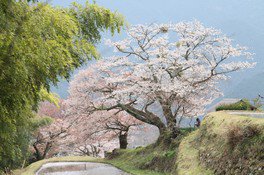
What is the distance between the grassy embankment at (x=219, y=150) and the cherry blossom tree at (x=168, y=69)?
2.80 metres

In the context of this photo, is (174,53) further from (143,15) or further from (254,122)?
(143,15)

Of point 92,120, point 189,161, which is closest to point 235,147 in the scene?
point 189,161

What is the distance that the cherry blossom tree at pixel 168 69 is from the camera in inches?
800

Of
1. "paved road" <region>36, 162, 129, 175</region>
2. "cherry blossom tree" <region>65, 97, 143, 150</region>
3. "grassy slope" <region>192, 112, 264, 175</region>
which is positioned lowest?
"grassy slope" <region>192, 112, 264, 175</region>

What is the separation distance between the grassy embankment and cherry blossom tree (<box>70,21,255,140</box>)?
9.20 ft

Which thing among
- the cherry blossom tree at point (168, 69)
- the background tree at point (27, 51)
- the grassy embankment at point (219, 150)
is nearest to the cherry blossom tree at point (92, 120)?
the cherry blossom tree at point (168, 69)

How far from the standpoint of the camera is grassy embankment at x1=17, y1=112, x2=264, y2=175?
28.1 ft

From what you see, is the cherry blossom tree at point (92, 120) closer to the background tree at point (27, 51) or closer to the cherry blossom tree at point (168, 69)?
the cherry blossom tree at point (168, 69)

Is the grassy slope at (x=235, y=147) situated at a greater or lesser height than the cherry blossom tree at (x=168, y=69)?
lesser

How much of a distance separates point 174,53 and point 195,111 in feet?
18.3

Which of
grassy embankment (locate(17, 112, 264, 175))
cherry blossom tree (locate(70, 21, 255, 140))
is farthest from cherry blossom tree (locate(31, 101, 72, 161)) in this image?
grassy embankment (locate(17, 112, 264, 175))

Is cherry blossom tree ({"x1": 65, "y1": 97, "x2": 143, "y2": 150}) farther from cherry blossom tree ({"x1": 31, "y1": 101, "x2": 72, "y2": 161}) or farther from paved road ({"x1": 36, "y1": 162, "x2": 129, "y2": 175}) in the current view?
cherry blossom tree ({"x1": 31, "y1": 101, "x2": 72, "y2": 161})

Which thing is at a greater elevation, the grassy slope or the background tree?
the background tree

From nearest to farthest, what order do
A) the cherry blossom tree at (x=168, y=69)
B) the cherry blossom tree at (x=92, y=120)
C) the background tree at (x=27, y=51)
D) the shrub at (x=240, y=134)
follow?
the background tree at (x=27, y=51) → the shrub at (x=240, y=134) → the cherry blossom tree at (x=168, y=69) → the cherry blossom tree at (x=92, y=120)
